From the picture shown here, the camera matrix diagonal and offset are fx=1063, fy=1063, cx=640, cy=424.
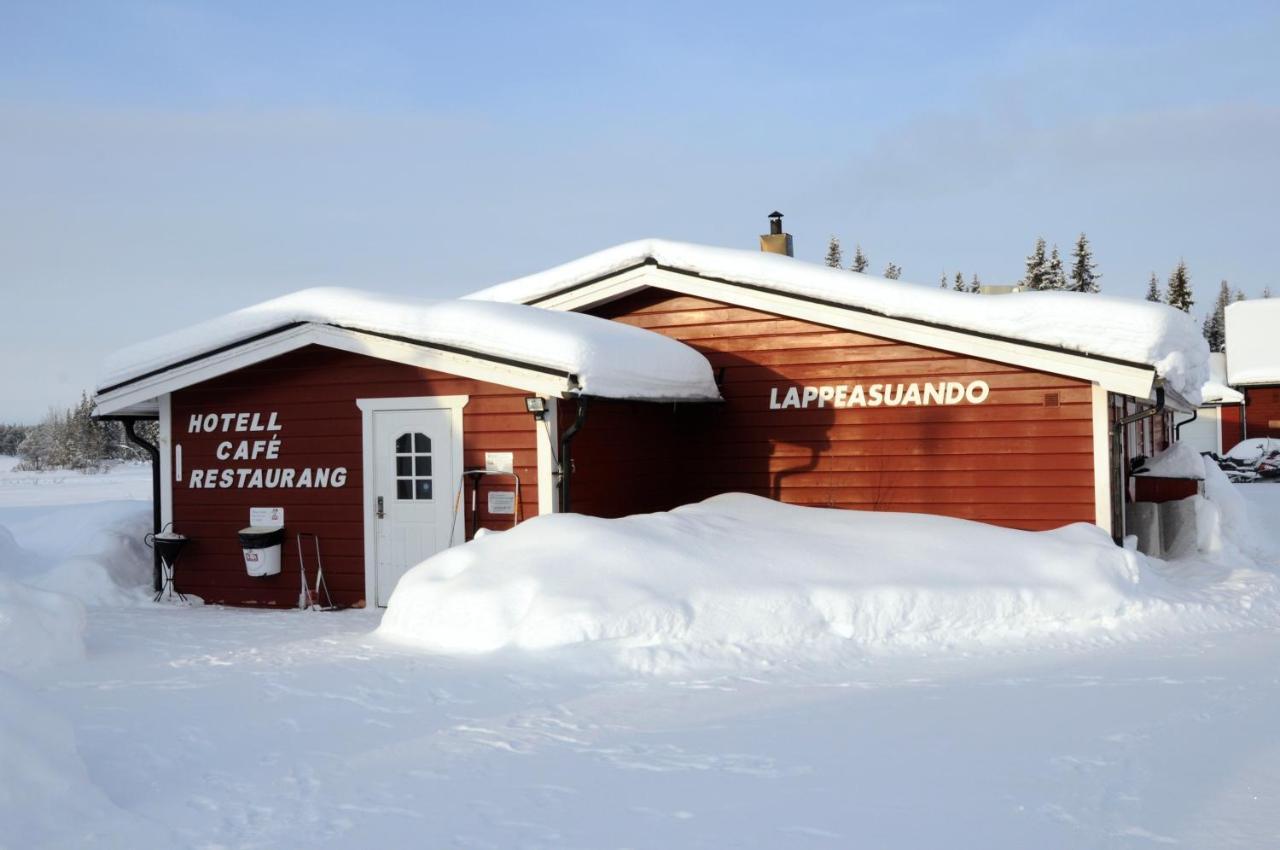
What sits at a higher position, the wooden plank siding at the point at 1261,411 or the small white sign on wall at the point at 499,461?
the wooden plank siding at the point at 1261,411

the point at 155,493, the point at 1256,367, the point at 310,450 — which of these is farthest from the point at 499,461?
the point at 1256,367

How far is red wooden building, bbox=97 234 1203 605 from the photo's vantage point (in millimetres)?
10969

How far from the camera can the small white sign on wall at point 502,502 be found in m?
11.0

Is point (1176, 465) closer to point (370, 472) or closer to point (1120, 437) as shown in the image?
point (1120, 437)

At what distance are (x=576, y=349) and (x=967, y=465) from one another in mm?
4588

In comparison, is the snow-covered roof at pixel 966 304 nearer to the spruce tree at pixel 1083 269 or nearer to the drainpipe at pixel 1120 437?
the drainpipe at pixel 1120 437

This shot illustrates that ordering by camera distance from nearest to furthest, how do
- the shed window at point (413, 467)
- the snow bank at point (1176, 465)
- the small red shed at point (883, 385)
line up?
the small red shed at point (883, 385), the shed window at point (413, 467), the snow bank at point (1176, 465)

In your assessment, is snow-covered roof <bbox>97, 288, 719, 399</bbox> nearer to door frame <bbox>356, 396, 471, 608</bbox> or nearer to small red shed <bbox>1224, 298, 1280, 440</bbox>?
door frame <bbox>356, 396, 471, 608</bbox>

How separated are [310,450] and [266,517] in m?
0.95

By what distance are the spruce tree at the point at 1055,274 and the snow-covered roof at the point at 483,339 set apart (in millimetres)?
40758

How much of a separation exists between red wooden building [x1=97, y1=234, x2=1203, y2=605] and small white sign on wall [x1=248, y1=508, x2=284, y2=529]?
0.08 m

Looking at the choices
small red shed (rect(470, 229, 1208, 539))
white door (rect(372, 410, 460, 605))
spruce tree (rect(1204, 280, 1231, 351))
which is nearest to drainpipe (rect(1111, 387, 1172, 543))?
small red shed (rect(470, 229, 1208, 539))

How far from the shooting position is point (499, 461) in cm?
1104

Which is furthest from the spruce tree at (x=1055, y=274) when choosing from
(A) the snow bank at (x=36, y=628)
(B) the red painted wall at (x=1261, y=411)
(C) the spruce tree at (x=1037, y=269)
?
(A) the snow bank at (x=36, y=628)
